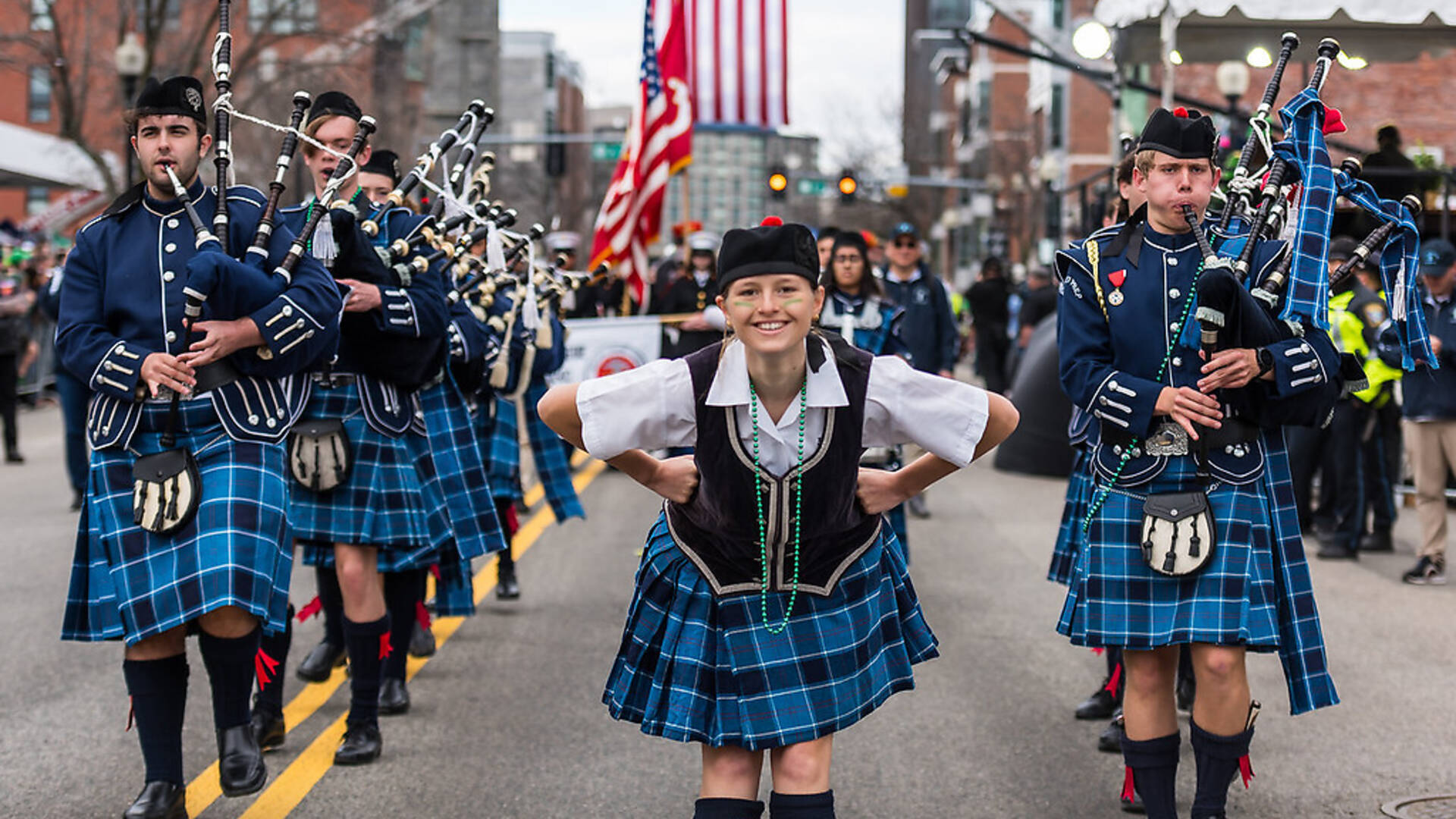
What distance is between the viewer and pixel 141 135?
4.71 metres

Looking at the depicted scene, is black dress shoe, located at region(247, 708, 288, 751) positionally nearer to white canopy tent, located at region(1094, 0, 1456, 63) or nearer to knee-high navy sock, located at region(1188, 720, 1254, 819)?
knee-high navy sock, located at region(1188, 720, 1254, 819)

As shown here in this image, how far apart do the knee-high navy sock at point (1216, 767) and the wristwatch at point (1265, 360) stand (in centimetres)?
94

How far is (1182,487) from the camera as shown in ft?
15.2

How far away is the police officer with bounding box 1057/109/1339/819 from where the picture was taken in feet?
14.9

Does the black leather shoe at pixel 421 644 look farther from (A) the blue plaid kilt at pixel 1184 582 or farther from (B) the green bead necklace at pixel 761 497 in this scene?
(B) the green bead necklace at pixel 761 497

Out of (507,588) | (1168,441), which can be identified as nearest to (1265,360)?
(1168,441)

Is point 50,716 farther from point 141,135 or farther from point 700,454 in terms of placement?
point 700,454

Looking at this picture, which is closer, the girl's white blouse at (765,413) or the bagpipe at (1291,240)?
the girl's white blouse at (765,413)

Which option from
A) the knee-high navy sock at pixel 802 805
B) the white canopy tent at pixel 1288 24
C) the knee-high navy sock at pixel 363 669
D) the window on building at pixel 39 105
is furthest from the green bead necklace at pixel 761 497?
the window on building at pixel 39 105

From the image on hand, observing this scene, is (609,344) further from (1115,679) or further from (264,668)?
(264,668)

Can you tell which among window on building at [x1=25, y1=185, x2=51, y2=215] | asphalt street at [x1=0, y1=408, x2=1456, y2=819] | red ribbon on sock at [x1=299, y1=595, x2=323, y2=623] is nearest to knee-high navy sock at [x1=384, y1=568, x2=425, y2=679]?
asphalt street at [x1=0, y1=408, x2=1456, y2=819]

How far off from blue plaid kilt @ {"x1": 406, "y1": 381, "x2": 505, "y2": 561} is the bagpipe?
2.78 meters

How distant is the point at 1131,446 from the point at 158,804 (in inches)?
109

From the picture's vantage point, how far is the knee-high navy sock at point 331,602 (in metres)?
6.40
